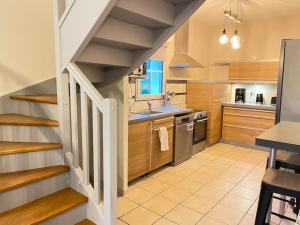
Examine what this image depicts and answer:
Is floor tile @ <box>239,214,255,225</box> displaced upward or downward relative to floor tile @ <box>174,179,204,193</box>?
downward

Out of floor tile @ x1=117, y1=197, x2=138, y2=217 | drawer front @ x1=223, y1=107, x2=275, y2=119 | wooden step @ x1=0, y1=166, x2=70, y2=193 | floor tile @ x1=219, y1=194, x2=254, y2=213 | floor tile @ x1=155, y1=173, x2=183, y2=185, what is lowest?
floor tile @ x1=117, y1=197, x2=138, y2=217

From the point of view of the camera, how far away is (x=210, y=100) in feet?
15.6

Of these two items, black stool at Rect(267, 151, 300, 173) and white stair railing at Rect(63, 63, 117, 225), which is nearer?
white stair railing at Rect(63, 63, 117, 225)

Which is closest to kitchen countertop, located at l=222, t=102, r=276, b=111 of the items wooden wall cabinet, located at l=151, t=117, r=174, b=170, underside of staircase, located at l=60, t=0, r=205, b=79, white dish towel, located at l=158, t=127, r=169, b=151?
wooden wall cabinet, located at l=151, t=117, r=174, b=170

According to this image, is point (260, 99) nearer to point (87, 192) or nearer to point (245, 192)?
point (245, 192)

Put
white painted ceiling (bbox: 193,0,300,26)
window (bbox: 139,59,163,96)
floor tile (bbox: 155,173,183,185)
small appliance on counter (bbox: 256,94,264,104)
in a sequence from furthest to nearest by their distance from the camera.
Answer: small appliance on counter (bbox: 256,94,264,104)
window (bbox: 139,59,163,96)
white painted ceiling (bbox: 193,0,300,26)
floor tile (bbox: 155,173,183,185)

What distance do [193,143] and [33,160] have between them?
2967 mm

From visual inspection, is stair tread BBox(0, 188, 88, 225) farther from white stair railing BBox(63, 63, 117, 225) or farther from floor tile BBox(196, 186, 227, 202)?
floor tile BBox(196, 186, 227, 202)

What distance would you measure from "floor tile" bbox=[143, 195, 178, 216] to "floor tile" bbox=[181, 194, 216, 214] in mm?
163

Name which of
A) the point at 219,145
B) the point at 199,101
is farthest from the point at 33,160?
the point at 219,145

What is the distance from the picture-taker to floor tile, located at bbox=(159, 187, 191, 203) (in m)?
2.81

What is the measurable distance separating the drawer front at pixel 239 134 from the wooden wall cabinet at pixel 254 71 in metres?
→ 1.09

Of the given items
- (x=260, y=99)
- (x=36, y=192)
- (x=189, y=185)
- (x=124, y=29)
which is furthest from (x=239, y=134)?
(x=36, y=192)

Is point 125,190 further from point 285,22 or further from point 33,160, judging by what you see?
point 285,22
